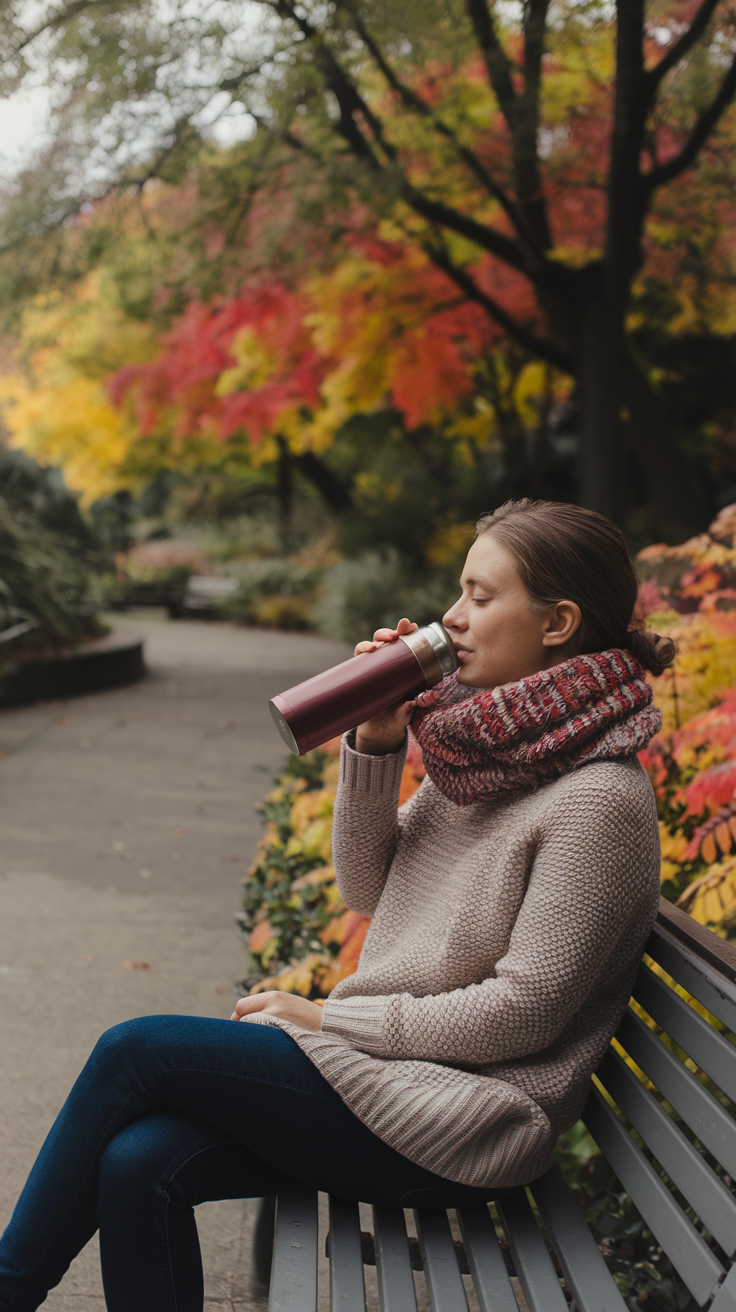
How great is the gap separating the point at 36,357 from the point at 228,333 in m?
5.86

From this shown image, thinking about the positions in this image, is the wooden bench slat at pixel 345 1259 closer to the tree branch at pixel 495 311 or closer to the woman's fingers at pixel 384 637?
the woman's fingers at pixel 384 637

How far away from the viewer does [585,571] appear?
174cm

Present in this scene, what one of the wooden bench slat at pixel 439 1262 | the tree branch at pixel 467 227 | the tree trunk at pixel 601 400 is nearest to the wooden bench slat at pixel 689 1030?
the wooden bench slat at pixel 439 1262

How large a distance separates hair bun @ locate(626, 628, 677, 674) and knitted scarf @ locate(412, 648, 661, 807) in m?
0.05

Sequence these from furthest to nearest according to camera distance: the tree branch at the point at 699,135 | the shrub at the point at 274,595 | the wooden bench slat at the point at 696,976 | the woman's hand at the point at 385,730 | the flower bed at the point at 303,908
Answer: the shrub at the point at 274,595
the tree branch at the point at 699,135
the flower bed at the point at 303,908
the woman's hand at the point at 385,730
the wooden bench slat at the point at 696,976

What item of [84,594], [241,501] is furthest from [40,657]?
[241,501]

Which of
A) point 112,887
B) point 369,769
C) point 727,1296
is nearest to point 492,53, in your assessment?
point 112,887

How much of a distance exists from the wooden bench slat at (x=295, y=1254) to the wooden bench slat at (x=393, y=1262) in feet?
0.32

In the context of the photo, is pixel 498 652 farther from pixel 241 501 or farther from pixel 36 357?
pixel 241 501

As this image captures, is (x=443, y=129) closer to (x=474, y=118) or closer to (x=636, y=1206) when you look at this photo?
(x=474, y=118)

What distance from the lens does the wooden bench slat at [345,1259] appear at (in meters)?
1.50

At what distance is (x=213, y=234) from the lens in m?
9.91

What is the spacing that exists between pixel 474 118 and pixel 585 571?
8600mm

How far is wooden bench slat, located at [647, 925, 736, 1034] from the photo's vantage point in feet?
4.79
